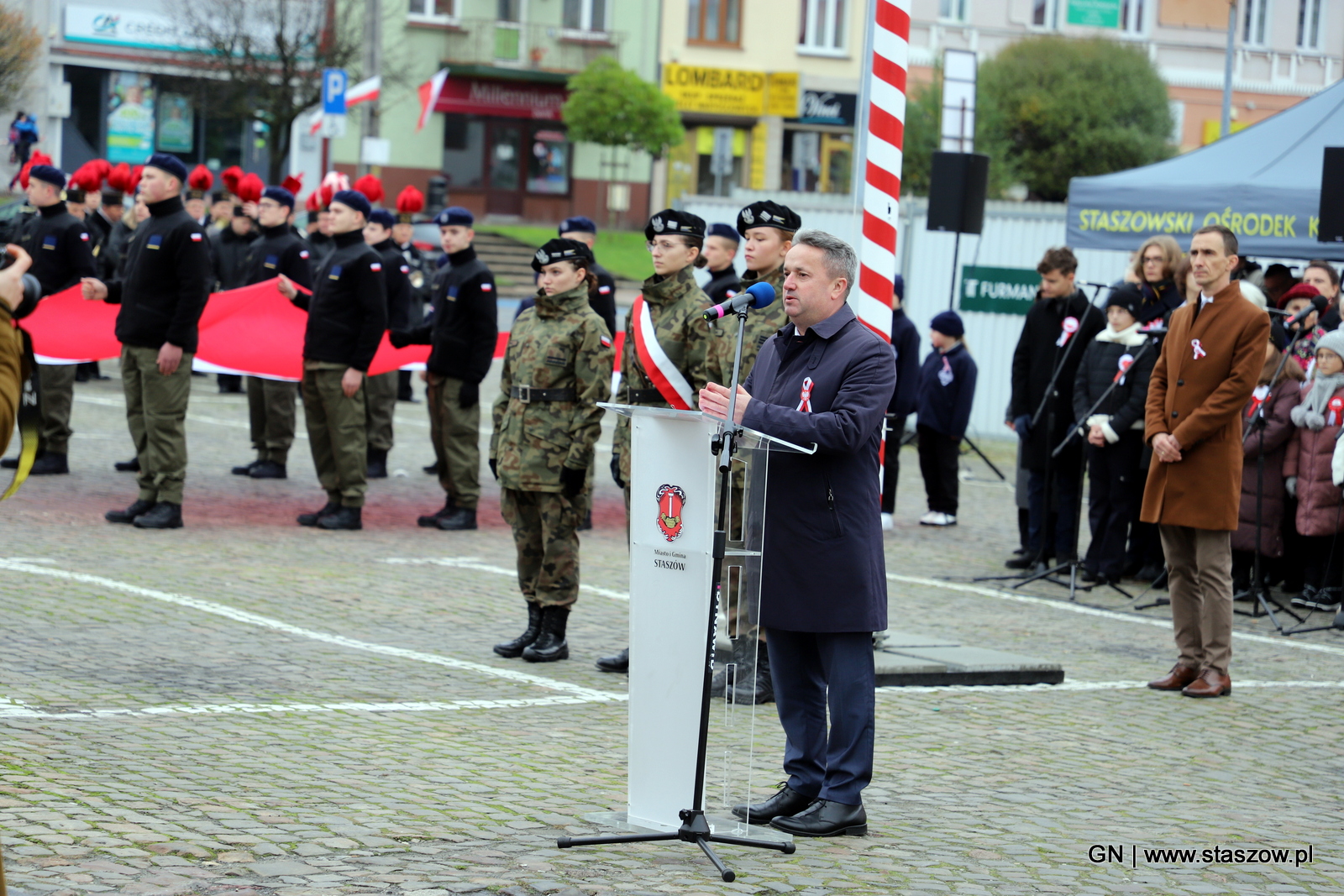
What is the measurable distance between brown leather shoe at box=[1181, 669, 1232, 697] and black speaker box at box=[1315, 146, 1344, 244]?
473 cm

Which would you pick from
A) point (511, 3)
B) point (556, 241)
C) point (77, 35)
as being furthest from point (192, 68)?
point (556, 241)

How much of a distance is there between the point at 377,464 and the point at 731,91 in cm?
3886

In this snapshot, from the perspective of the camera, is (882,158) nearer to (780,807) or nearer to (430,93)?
(780,807)

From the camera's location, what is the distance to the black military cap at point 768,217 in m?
7.77

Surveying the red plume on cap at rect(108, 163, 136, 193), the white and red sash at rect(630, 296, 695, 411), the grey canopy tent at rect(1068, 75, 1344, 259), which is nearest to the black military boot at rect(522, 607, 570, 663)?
the white and red sash at rect(630, 296, 695, 411)

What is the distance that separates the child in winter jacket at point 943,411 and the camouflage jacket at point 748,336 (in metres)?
6.21

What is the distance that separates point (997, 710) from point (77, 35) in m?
41.3

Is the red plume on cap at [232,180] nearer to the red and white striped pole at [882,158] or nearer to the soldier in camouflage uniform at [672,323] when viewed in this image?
the soldier in camouflage uniform at [672,323]

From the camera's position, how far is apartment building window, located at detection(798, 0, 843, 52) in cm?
5350

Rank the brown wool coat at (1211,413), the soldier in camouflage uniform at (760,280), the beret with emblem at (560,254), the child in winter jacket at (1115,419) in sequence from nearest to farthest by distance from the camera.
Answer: the soldier in camouflage uniform at (760,280) < the brown wool coat at (1211,413) < the beret with emblem at (560,254) < the child in winter jacket at (1115,419)

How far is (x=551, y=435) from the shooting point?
8438 millimetres

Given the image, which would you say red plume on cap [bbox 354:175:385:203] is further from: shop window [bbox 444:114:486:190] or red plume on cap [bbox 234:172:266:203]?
shop window [bbox 444:114:486:190]

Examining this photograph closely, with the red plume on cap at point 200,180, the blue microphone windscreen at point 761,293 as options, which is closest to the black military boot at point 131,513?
the blue microphone windscreen at point 761,293

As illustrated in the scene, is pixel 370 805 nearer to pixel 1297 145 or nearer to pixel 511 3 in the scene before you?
pixel 1297 145
